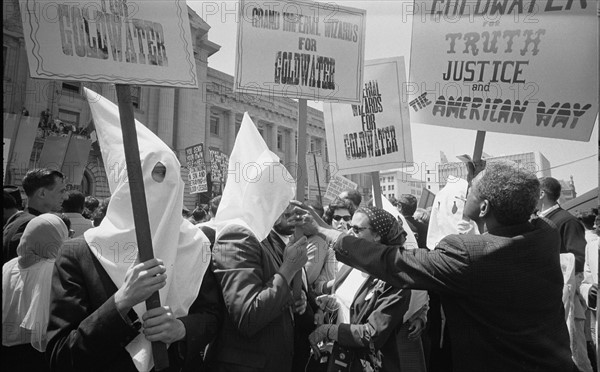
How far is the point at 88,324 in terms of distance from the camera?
1609 mm

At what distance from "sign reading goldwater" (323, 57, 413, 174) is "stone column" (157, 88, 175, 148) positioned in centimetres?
2206

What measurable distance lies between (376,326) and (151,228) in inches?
56.9

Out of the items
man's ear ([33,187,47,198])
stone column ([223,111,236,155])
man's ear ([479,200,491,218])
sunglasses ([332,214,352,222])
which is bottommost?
sunglasses ([332,214,352,222])

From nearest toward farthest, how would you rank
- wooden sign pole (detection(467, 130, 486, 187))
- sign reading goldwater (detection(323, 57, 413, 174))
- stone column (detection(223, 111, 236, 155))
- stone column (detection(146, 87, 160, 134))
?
1. wooden sign pole (detection(467, 130, 486, 187))
2. sign reading goldwater (detection(323, 57, 413, 174))
3. stone column (detection(146, 87, 160, 134))
4. stone column (detection(223, 111, 236, 155))

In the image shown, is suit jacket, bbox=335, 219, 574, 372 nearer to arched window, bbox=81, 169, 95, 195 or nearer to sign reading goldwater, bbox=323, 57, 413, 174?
sign reading goldwater, bbox=323, 57, 413, 174

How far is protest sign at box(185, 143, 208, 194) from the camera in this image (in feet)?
32.8

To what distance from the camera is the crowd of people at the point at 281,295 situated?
169 cm

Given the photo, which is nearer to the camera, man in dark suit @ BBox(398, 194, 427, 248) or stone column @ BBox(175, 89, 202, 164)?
man in dark suit @ BBox(398, 194, 427, 248)

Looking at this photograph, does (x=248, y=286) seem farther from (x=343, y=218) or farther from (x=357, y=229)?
(x=343, y=218)

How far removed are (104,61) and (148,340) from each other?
1.19m

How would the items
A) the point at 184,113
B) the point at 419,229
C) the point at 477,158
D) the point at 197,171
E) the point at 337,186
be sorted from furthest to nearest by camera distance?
the point at 184,113, the point at 197,171, the point at 337,186, the point at 419,229, the point at 477,158

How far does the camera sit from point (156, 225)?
1.83 metres

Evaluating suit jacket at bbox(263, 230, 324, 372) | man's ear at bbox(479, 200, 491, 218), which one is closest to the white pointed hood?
suit jacket at bbox(263, 230, 324, 372)

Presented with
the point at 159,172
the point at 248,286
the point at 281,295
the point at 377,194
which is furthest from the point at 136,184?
the point at 377,194
